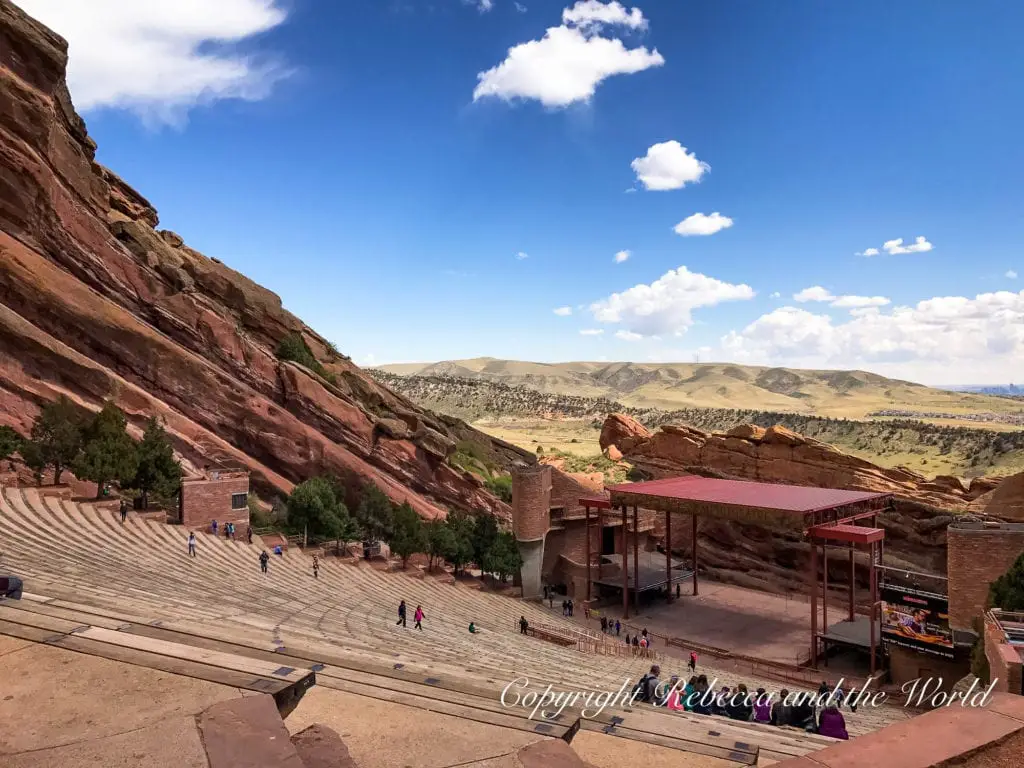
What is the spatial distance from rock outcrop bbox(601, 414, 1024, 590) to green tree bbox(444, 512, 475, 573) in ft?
61.3

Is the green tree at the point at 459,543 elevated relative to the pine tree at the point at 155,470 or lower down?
lower down

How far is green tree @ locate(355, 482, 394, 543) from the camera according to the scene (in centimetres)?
3762

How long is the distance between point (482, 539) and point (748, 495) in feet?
49.6

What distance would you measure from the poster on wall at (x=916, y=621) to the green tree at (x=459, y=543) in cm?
2074

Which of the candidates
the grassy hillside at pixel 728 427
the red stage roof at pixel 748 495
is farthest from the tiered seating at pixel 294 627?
the grassy hillside at pixel 728 427

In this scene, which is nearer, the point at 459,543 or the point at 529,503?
the point at 459,543

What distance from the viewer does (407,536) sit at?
35781 millimetres

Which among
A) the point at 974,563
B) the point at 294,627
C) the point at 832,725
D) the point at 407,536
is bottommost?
the point at 407,536

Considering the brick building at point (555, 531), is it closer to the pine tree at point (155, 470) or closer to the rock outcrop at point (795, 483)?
the rock outcrop at point (795, 483)

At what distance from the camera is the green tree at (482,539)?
3812 cm

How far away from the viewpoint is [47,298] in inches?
1426

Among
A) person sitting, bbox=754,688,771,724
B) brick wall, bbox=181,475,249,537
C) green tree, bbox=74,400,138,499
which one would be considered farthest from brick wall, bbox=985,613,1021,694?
green tree, bbox=74,400,138,499

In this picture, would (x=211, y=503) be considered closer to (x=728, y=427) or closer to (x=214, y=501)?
(x=214, y=501)

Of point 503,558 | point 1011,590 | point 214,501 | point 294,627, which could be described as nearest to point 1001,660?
point 1011,590
